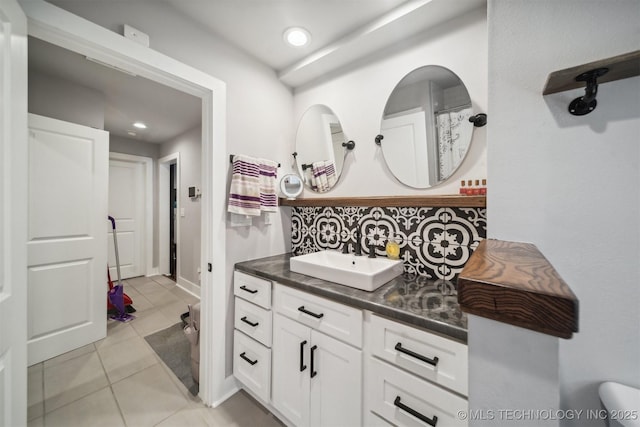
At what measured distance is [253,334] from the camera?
1.46 metres

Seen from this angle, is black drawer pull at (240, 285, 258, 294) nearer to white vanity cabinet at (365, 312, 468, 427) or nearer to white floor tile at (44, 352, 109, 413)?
white vanity cabinet at (365, 312, 468, 427)

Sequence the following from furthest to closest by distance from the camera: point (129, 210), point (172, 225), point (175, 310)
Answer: point (172, 225) < point (129, 210) < point (175, 310)

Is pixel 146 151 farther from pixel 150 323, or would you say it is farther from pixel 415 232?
pixel 415 232

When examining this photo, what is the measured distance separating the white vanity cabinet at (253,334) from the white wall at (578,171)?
1.25m

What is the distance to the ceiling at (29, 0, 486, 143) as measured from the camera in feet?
4.18

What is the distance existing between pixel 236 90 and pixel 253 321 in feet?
5.14

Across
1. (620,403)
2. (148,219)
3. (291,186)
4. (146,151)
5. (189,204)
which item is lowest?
(620,403)

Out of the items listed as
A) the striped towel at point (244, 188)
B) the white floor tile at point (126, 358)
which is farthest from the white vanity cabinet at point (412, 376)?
the white floor tile at point (126, 358)

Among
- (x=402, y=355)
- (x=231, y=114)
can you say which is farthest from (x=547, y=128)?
(x=231, y=114)

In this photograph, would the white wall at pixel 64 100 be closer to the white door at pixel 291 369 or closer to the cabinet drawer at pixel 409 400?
the white door at pixel 291 369

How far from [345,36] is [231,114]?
910 mm

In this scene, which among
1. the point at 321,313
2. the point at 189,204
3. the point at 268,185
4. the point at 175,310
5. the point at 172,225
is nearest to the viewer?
the point at 321,313

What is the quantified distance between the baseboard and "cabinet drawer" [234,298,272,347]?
2041 mm

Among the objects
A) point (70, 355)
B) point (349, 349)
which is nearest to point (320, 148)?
point (349, 349)
